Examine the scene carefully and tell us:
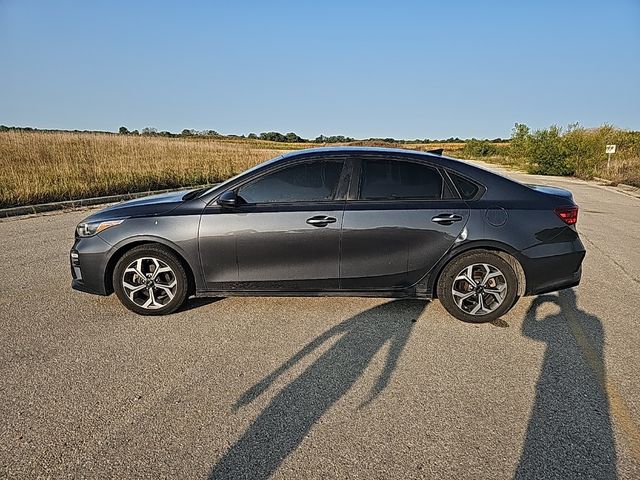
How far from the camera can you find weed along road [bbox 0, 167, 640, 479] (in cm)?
224

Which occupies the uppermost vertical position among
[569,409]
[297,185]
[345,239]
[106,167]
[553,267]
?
[106,167]

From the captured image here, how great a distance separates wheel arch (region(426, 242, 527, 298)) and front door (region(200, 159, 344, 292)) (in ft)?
3.12

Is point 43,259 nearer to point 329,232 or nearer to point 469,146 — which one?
point 329,232

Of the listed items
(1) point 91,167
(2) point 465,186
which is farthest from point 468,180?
(1) point 91,167

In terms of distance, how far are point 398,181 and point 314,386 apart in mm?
2070

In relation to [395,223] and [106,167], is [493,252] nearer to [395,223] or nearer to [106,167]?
[395,223]

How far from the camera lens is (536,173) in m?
31.4

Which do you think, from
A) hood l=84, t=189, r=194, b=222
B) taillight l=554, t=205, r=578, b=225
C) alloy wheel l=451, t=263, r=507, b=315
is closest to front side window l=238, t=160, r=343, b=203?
hood l=84, t=189, r=194, b=222

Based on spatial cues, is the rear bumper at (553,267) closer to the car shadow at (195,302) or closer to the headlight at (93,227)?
the car shadow at (195,302)

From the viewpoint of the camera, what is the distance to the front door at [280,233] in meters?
3.93

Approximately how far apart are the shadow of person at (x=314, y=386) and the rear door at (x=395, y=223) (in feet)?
1.32

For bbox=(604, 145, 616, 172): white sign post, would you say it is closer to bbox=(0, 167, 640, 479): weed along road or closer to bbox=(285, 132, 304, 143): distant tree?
bbox=(0, 167, 640, 479): weed along road

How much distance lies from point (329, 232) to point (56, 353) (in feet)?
7.96

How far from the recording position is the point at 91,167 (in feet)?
50.8
